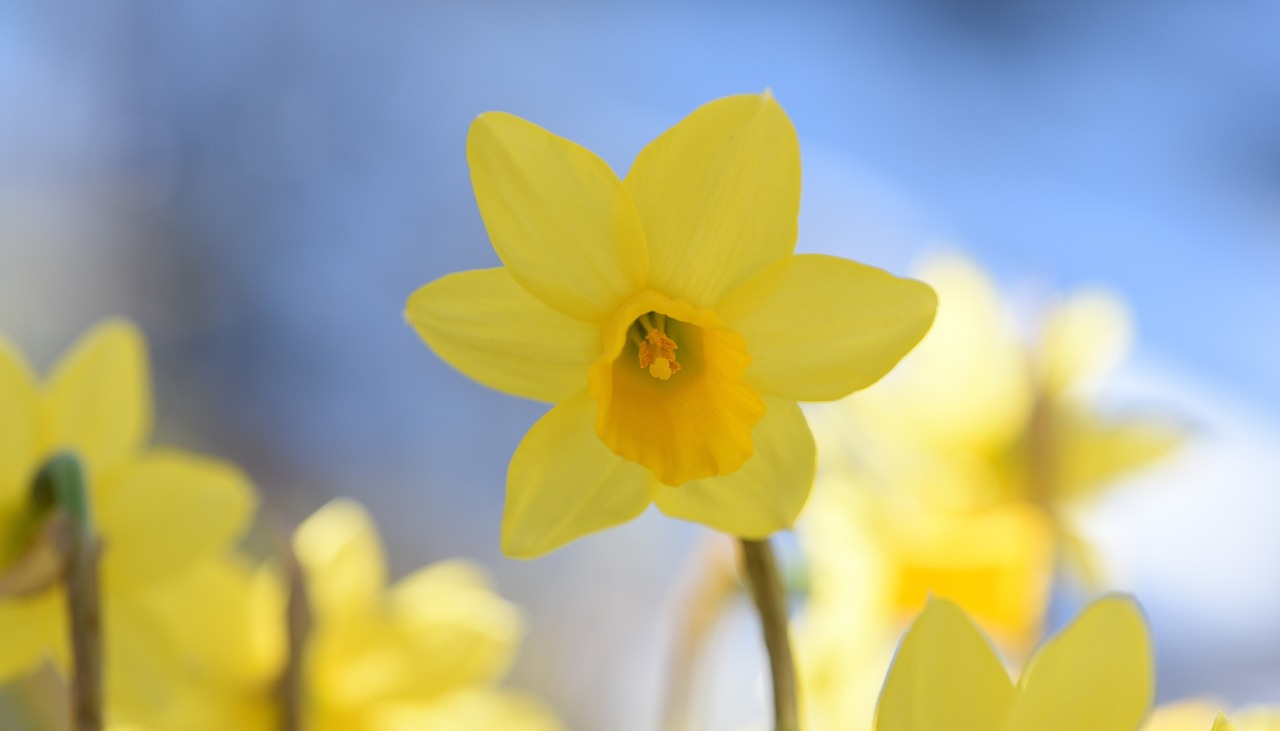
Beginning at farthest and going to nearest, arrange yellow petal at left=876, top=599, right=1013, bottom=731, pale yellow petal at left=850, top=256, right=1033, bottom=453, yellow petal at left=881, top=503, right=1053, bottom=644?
pale yellow petal at left=850, top=256, right=1033, bottom=453 → yellow petal at left=881, top=503, right=1053, bottom=644 → yellow petal at left=876, top=599, right=1013, bottom=731

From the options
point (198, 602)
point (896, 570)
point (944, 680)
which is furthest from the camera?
point (896, 570)

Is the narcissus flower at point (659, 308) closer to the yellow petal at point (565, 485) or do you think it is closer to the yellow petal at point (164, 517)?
the yellow petal at point (565, 485)

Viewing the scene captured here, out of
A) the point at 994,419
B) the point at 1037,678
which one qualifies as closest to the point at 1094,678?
the point at 1037,678

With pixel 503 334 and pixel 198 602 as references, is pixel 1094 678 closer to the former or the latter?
pixel 503 334

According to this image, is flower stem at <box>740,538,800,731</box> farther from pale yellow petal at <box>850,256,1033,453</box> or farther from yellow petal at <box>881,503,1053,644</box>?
pale yellow petal at <box>850,256,1033,453</box>

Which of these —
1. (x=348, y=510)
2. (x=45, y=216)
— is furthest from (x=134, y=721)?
(x=45, y=216)

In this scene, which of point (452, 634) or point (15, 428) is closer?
point (15, 428)

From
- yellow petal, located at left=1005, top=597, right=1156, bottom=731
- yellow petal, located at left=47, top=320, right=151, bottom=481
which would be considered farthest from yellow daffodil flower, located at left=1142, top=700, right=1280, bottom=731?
yellow petal, located at left=47, top=320, right=151, bottom=481
